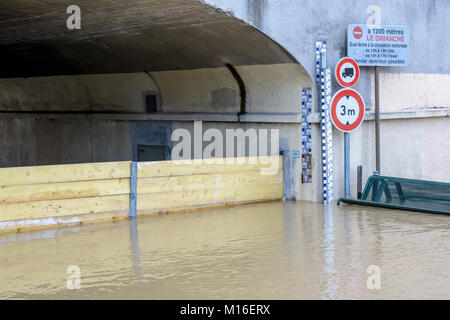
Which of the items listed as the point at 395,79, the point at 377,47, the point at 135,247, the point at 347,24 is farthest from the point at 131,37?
the point at 135,247

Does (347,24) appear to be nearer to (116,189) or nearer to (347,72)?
(347,72)

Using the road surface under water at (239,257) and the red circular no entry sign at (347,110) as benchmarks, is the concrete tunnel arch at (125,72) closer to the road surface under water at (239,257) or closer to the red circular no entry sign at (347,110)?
the red circular no entry sign at (347,110)

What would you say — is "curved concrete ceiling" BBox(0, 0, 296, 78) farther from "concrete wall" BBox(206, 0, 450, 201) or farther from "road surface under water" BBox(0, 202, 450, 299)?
"road surface under water" BBox(0, 202, 450, 299)

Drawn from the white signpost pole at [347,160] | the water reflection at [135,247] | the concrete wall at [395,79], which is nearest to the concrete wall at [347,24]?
the concrete wall at [395,79]

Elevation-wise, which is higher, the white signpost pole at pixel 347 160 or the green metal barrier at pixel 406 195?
the white signpost pole at pixel 347 160

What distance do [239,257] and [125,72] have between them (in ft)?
29.0

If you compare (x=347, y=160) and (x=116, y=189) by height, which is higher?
(x=347, y=160)

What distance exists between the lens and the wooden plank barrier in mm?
9086

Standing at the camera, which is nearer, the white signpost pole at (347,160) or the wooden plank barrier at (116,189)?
the wooden plank barrier at (116,189)

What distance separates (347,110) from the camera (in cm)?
1132

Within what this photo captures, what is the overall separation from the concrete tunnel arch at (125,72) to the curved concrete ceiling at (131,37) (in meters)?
0.02

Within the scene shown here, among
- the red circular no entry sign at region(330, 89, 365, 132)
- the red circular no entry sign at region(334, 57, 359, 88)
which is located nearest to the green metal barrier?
the red circular no entry sign at region(330, 89, 365, 132)

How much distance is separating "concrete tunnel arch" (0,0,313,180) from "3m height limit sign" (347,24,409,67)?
39.9 inches

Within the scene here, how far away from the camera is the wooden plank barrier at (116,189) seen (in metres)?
9.09
